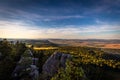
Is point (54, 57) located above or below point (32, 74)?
above

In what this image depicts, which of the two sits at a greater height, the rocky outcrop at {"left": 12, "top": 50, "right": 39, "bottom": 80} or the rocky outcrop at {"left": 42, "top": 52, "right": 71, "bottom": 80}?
the rocky outcrop at {"left": 42, "top": 52, "right": 71, "bottom": 80}

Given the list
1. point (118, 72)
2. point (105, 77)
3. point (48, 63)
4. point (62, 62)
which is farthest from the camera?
point (118, 72)

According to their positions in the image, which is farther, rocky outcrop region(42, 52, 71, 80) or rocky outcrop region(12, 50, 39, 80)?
rocky outcrop region(12, 50, 39, 80)

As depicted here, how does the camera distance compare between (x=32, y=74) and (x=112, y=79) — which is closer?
(x=32, y=74)

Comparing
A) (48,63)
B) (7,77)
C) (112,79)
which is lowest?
(112,79)

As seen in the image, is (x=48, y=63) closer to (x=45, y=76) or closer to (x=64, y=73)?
(x=45, y=76)

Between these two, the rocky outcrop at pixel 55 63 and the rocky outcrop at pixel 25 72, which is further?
the rocky outcrop at pixel 25 72

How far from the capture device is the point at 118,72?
455 ft

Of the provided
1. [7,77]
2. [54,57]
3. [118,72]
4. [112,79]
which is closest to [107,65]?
[118,72]

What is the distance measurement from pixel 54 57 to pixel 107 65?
91.2m

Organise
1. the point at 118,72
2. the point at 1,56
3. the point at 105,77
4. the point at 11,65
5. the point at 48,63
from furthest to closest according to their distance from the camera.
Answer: the point at 118,72, the point at 105,77, the point at 1,56, the point at 11,65, the point at 48,63

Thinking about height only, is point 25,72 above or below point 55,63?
below

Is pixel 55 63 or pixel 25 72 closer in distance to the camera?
pixel 25 72

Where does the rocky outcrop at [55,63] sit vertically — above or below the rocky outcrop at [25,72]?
above
